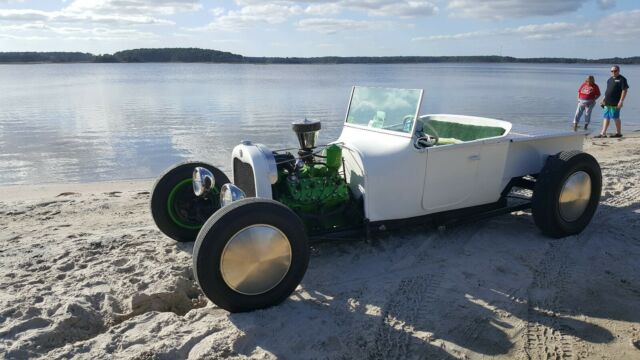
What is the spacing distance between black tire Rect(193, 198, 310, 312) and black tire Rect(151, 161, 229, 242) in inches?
59.2

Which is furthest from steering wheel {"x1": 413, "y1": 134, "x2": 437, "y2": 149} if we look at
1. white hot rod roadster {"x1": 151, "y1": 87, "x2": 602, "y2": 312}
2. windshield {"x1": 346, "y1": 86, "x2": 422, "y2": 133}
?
windshield {"x1": 346, "y1": 86, "x2": 422, "y2": 133}

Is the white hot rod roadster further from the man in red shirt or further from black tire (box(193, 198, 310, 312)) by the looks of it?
the man in red shirt

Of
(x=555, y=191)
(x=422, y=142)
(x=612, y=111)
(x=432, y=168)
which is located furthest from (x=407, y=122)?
(x=612, y=111)

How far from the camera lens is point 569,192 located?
5152 mm

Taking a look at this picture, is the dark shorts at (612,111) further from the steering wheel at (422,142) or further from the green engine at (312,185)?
the green engine at (312,185)

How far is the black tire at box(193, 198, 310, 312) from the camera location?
344 cm

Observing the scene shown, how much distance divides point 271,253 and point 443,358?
1381mm

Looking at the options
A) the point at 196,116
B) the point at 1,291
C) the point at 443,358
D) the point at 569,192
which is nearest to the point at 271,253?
the point at 443,358

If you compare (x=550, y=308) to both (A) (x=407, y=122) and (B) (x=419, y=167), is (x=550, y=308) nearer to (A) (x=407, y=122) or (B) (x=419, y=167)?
(B) (x=419, y=167)

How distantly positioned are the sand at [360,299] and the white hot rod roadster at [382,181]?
0.91 ft

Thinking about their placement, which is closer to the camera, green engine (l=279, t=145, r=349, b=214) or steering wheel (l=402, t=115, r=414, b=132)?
green engine (l=279, t=145, r=349, b=214)

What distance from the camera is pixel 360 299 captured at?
3.96 meters

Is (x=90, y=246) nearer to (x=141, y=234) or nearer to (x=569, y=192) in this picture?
(x=141, y=234)

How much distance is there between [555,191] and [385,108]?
1.92 meters
